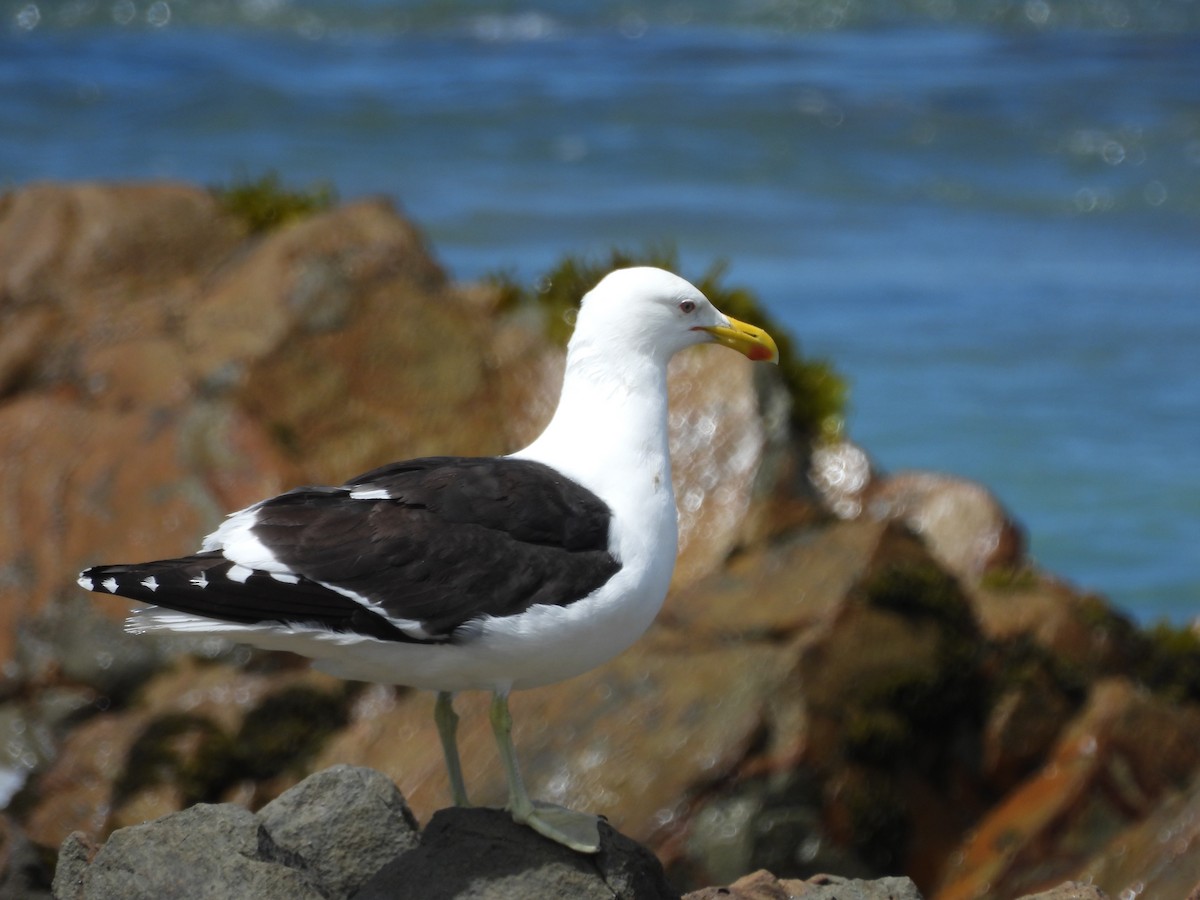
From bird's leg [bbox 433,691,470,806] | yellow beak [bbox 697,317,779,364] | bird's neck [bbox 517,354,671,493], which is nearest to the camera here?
bird's neck [bbox 517,354,671,493]

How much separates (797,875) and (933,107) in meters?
25.2

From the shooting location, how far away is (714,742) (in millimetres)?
8406

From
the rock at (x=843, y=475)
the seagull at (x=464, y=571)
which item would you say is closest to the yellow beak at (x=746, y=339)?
the seagull at (x=464, y=571)

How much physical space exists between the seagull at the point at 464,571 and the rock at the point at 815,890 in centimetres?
57

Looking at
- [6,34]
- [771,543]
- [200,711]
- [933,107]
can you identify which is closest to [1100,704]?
[771,543]

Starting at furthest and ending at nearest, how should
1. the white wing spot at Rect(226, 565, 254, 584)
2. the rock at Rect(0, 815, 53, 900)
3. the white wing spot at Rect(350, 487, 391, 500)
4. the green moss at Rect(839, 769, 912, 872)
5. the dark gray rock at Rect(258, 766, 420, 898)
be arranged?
the green moss at Rect(839, 769, 912, 872) → the rock at Rect(0, 815, 53, 900) → the dark gray rock at Rect(258, 766, 420, 898) → the white wing spot at Rect(350, 487, 391, 500) → the white wing spot at Rect(226, 565, 254, 584)

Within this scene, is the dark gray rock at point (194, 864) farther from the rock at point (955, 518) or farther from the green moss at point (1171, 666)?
the rock at point (955, 518)

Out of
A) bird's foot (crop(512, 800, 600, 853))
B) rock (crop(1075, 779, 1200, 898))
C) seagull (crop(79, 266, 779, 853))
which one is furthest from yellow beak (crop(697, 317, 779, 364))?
rock (crop(1075, 779, 1200, 898))

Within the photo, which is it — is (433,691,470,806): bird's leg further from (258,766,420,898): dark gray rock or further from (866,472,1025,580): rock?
(866,472,1025,580): rock

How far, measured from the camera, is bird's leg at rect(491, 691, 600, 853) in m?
6.18

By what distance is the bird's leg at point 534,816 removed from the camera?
618cm

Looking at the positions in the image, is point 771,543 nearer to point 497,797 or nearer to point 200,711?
point 497,797

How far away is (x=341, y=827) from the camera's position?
639 centimetres

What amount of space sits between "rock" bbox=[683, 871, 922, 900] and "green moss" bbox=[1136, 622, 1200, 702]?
5532 millimetres
